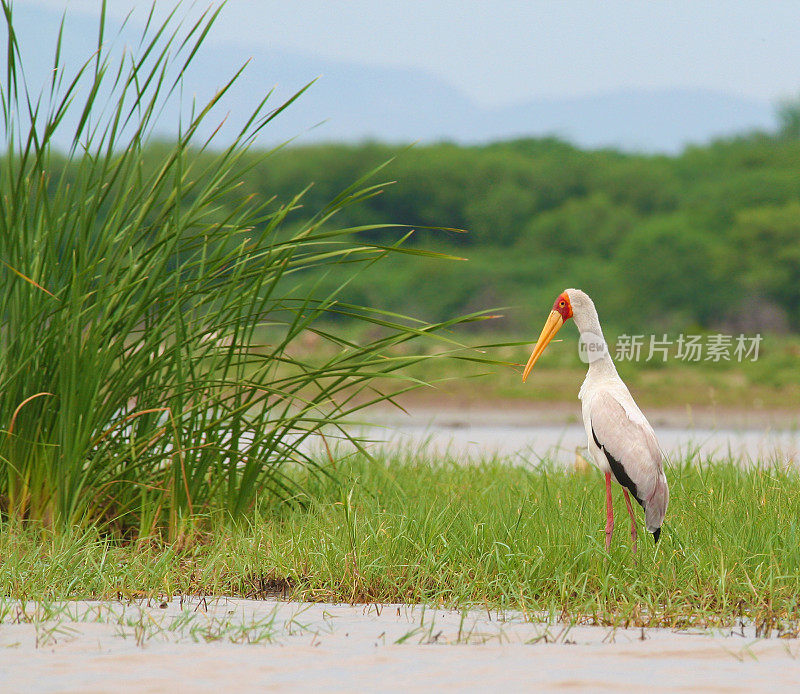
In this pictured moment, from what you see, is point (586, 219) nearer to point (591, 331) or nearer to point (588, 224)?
point (588, 224)

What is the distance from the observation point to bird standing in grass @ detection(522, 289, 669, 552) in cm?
407

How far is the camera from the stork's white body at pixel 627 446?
4.07m

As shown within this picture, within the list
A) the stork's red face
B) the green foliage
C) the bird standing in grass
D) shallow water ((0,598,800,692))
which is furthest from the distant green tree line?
shallow water ((0,598,800,692))

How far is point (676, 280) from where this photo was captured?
36.7 meters

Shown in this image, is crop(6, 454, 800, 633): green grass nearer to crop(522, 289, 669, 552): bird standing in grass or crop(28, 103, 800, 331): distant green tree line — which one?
crop(522, 289, 669, 552): bird standing in grass

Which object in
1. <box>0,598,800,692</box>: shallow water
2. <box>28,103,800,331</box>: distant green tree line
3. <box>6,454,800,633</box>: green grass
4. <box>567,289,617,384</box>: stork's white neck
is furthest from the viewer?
<box>28,103,800,331</box>: distant green tree line

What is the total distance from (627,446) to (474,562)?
2.37 ft

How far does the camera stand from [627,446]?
4.08 metres

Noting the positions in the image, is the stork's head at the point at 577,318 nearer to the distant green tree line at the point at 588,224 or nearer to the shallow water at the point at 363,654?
the shallow water at the point at 363,654

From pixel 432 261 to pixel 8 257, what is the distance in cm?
3279

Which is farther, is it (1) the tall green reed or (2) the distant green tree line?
(2) the distant green tree line


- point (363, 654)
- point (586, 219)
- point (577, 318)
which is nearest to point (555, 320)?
point (577, 318)

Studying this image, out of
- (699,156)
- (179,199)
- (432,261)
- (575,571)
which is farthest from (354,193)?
(699,156)

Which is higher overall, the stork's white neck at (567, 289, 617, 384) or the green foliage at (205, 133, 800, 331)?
the green foliage at (205, 133, 800, 331)
